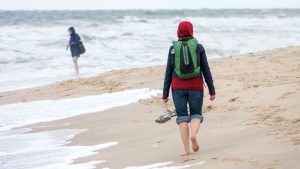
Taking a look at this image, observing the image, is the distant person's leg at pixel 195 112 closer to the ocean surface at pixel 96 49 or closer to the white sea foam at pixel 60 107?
the white sea foam at pixel 60 107

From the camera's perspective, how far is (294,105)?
290 inches

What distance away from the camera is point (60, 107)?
1062 cm

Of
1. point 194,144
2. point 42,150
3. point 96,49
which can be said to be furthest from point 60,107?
point 96,49

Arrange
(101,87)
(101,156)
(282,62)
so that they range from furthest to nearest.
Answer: (282,62), (101,87), (101,156)

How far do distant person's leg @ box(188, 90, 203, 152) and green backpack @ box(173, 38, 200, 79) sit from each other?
0.81 ft

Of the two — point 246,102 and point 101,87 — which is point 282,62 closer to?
point 101,87

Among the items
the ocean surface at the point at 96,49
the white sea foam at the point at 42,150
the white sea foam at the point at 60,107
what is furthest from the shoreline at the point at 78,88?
the white sea foam at the point at 42,150

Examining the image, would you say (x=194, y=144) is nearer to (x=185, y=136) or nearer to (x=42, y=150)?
(x=185, y=136)

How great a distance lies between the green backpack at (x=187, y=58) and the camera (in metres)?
5.54

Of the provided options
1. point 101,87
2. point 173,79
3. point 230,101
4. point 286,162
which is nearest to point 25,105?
point 101,87

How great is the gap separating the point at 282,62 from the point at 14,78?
728 centimetres

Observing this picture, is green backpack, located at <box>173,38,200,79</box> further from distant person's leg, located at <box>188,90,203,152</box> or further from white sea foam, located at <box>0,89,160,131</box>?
white sea foam, located at <box>0,89,160,131</box>

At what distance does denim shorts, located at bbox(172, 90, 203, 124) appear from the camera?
575cm

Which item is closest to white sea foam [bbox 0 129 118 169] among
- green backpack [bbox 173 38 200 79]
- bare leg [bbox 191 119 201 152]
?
bare leg [bbox 191 119 201 152]
